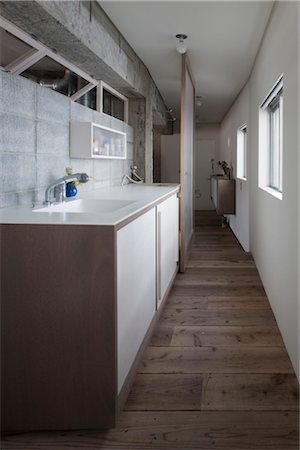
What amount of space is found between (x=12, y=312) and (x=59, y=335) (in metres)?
0.20

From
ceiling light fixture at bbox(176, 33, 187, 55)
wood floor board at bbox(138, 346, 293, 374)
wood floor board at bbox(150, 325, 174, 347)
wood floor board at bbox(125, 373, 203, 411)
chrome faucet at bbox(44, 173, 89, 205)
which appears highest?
ceiling light fixture at bbox(176, 33, 187, 55)

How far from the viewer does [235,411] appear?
2096 mm

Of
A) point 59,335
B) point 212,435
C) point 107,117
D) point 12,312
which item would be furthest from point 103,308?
point 107,117

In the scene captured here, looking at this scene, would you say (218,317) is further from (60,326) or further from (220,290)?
(60,326)

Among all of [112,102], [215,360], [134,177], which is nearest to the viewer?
[215,360]

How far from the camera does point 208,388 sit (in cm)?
232

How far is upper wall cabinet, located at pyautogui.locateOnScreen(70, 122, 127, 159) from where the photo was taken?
133 inches

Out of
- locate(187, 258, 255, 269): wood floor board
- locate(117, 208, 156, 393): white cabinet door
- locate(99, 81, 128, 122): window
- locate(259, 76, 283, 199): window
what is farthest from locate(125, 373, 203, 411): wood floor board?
locate(187, 258, 255, 269): wood floor board

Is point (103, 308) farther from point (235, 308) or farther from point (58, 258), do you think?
point (235, 308)

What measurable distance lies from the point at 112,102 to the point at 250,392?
11.5 ft

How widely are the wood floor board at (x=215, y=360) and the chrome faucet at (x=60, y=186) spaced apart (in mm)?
1063

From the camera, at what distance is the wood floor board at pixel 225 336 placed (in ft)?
9.59

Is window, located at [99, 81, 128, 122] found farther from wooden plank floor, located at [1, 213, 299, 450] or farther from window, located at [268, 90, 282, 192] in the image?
wooden plank floor, located at [1, 213, 299, 450]

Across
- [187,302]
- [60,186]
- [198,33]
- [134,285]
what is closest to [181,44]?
[198,33]
